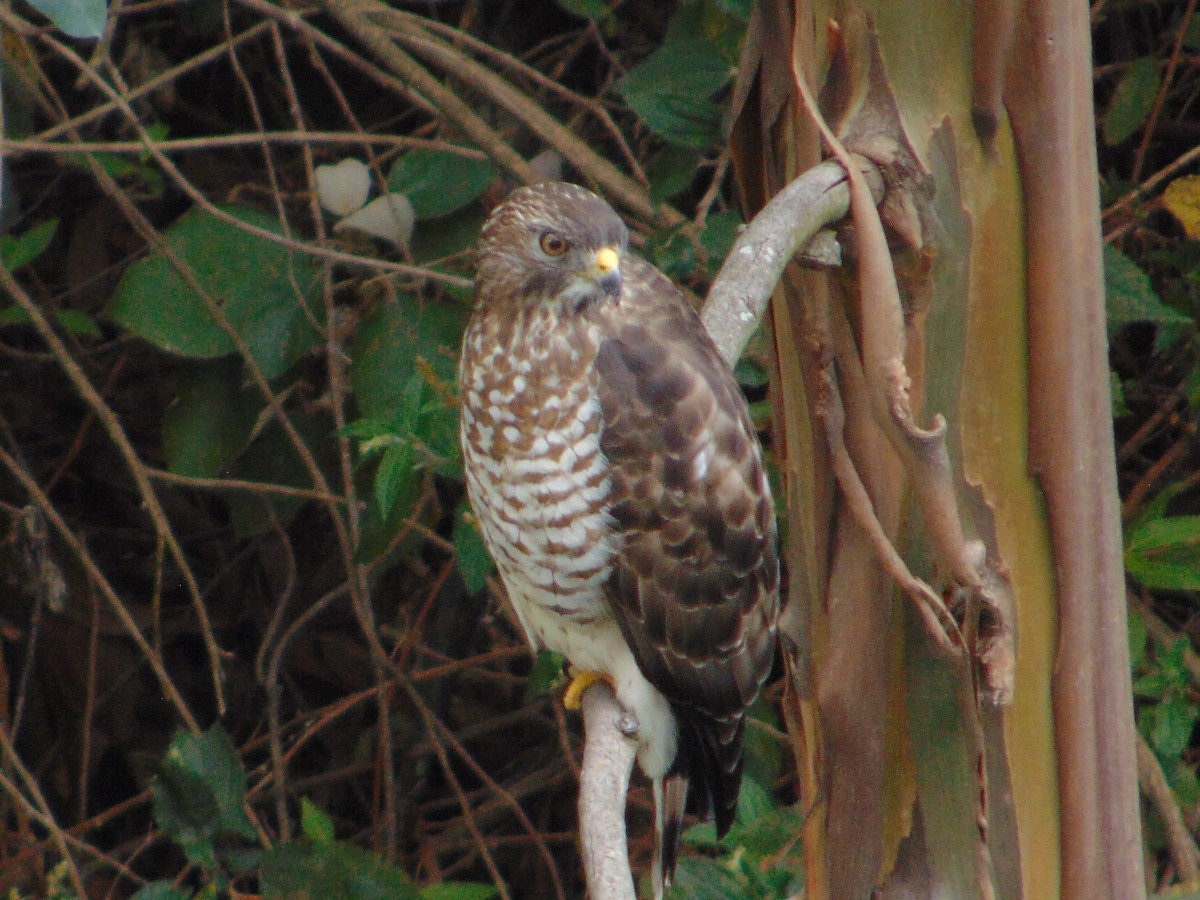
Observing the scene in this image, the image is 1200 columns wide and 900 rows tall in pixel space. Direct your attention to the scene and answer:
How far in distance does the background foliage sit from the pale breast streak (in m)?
0.18

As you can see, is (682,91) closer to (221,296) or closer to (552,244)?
(552,244)

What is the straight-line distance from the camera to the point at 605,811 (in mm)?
1309

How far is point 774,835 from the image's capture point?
223cm

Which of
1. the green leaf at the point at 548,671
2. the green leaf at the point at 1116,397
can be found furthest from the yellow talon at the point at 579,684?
the green leaf at the point at 1116,397

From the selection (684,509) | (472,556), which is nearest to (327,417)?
(472,556)

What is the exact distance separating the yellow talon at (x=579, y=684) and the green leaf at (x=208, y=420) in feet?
3.41

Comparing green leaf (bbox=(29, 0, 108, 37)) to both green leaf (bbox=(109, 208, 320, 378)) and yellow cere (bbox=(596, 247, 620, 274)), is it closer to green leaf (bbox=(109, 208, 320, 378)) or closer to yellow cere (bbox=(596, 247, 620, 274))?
yellow cere (bbox=(596, 247, 620, 274))

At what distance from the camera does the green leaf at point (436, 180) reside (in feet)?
9.19

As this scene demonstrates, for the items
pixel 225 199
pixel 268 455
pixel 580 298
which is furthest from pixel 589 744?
pixel 225 199

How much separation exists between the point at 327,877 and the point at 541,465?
102cm

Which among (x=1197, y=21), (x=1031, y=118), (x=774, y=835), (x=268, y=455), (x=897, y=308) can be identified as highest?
(x=1197, y=21)

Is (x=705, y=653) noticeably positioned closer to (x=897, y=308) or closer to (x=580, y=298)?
(x=580, y=298)

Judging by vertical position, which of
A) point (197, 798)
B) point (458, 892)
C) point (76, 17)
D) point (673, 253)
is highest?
point (76, 17)

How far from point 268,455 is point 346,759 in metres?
1.11
